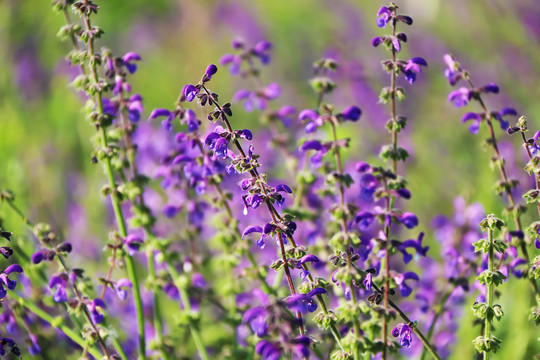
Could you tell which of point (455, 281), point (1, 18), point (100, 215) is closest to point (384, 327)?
point (455, 281)

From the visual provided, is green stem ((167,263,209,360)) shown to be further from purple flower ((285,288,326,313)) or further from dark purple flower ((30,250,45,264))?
purple flower ((285,288,326,313))

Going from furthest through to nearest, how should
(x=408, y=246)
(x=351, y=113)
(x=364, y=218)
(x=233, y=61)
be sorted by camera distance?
(x=233, y=61), (x=351, y=113), (x=408, y=246), (x=364, y=218)

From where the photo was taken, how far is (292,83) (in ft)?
29.6

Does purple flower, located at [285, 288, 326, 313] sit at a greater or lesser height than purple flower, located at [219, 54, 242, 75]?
lesser

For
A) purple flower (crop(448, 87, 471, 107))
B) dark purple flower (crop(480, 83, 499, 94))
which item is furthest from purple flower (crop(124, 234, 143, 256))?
dark purple flower (crop(480, 83, 499, 94))

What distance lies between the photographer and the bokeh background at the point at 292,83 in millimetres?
5363

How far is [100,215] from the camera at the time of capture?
545 centimetres

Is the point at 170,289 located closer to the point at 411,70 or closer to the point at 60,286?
the point at 60,286

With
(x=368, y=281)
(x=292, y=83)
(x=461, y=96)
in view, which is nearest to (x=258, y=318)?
(x=368, y=281)

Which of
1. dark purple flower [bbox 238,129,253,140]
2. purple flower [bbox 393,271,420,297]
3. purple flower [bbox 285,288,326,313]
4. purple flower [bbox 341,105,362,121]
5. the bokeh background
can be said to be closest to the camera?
purple flower [bbox 285,288,326,313]

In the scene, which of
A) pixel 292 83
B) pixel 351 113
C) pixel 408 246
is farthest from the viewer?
pixel 292 83

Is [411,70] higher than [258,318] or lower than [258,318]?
higher

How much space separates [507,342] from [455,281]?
1124 mm

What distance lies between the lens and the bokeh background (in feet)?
17.6
